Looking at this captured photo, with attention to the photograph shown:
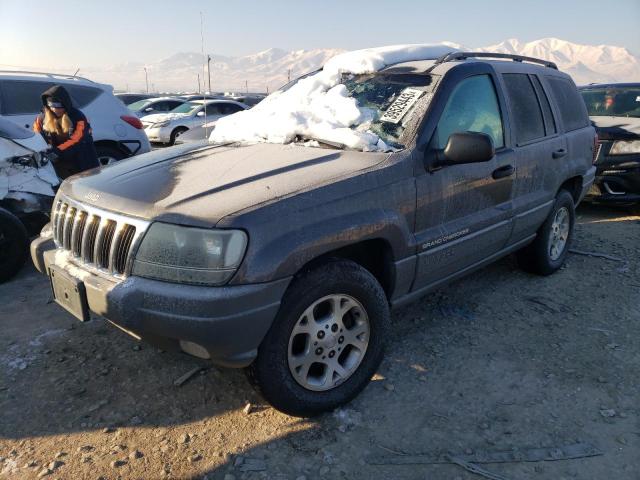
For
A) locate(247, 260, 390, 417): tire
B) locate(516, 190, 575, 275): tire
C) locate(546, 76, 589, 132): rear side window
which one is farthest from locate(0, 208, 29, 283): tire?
locate(546, 76, 589, 132): rear side window

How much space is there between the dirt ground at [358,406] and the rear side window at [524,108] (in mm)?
1341

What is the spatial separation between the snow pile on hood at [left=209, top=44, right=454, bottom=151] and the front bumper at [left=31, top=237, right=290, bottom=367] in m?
1.19

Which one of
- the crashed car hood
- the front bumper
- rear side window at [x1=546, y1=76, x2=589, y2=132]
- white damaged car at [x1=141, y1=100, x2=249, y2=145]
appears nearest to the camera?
the front bumper

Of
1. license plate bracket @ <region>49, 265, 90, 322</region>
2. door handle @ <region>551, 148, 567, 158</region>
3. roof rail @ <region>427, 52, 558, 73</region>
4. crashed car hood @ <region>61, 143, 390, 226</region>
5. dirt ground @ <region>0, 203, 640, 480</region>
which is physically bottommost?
dirt ground @ <region>0, 203, 640, 480</region>

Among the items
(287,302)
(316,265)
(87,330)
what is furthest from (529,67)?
(87,330)

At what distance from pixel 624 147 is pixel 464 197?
4430 mm

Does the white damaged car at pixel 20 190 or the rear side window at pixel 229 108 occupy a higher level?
the rear side window at pixel 229 108

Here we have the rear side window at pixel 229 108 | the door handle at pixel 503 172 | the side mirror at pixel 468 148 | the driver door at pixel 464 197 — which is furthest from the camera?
the rear side window at pixel 229 108

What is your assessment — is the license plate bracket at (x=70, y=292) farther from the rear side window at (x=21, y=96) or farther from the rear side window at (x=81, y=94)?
the rear side window at (x=81, y=94)

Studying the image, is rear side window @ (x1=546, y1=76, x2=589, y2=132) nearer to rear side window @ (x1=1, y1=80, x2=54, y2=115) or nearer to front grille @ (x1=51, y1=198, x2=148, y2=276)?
front grille @ (x1=51, y1=198, x2=148, y2=276)

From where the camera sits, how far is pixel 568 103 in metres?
4.41

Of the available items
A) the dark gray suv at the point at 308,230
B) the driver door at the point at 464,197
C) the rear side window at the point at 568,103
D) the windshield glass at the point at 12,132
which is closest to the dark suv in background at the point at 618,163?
the rear side window at the point at 568,103

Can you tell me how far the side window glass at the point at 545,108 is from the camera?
3.97 m

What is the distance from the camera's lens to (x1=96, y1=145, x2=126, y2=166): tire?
6898 millimetres
